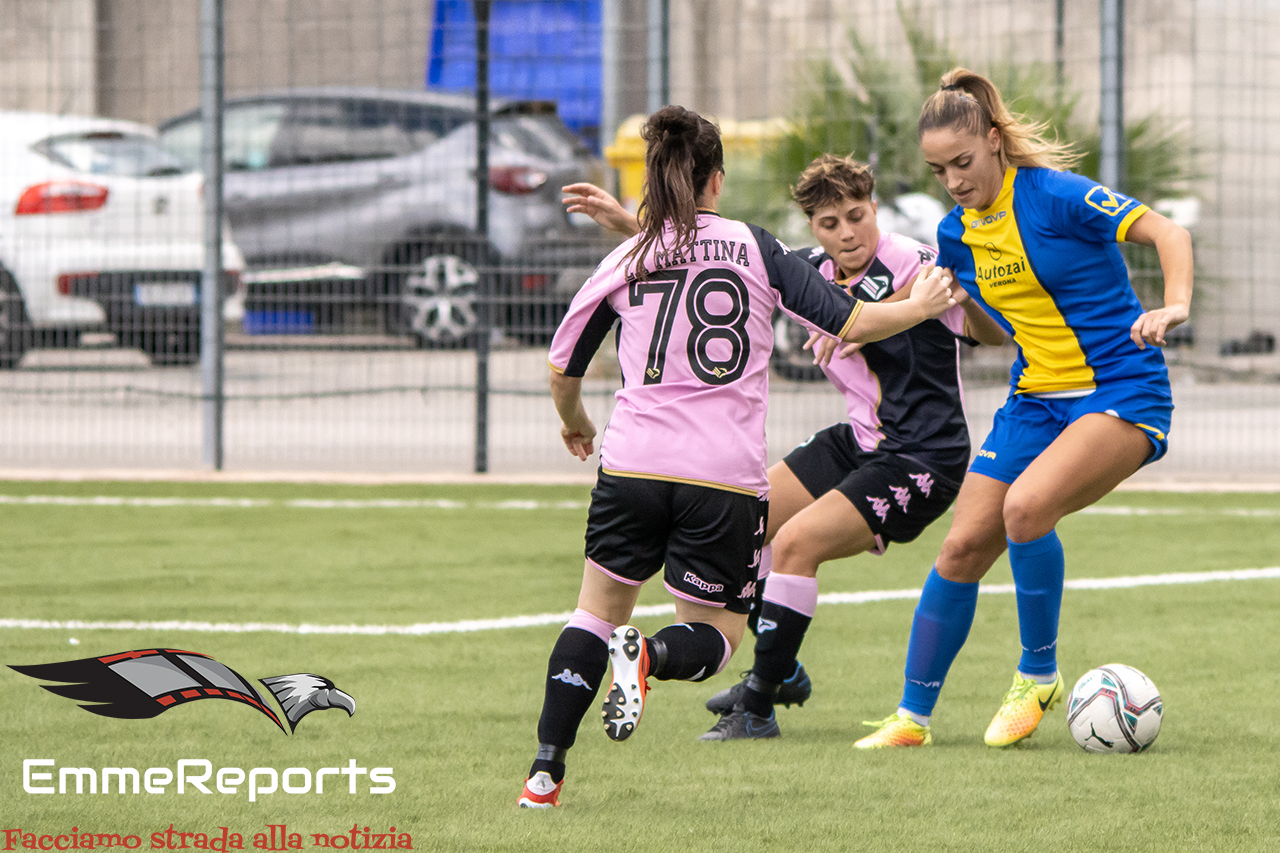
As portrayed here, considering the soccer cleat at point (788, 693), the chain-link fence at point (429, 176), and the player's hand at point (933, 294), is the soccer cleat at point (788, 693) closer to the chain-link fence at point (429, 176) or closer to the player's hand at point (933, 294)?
the player's hand at point (933, 294)

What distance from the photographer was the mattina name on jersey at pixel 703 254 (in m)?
3.87

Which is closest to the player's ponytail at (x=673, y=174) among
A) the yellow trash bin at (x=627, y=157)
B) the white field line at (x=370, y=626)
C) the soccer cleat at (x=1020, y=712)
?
the soccer cleat at (x=1020, y=712)

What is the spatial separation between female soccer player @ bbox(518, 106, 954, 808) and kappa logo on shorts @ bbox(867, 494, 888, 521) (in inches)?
35.7

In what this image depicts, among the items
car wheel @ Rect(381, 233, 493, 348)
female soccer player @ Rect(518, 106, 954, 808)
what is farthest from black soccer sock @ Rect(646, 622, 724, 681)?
car wheel @ Rect(381, 233, 493, 348)

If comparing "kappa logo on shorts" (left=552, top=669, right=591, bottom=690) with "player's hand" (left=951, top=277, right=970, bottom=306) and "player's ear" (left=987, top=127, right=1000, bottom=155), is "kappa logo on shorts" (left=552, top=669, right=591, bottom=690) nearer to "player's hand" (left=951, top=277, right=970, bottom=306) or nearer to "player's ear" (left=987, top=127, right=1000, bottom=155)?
"player's hand" (left=951, top=277, right=970, bottom=306)

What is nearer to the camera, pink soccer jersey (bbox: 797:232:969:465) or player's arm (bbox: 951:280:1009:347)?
player's arm (bbox: 951:280:1009:347)

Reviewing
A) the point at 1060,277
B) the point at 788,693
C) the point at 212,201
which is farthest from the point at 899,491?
the point at 212,201

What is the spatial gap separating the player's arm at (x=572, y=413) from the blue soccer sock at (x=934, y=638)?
108 cm

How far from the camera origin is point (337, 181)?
989 cm

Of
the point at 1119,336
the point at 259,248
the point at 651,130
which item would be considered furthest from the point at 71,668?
the point at 259,248

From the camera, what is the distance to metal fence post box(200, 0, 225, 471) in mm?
9969

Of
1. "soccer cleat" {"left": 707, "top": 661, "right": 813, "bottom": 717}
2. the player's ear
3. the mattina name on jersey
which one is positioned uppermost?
the player's ear

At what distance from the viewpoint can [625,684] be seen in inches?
144

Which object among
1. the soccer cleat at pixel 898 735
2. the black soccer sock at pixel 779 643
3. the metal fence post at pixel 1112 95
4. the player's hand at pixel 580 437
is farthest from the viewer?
the metal fence post at pixel 1112 95
